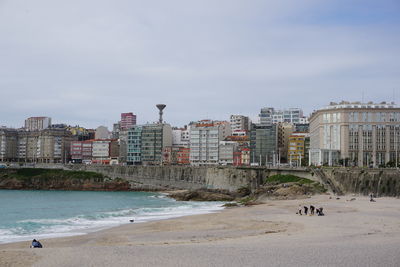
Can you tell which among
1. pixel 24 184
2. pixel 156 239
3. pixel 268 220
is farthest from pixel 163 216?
pixel 24 184

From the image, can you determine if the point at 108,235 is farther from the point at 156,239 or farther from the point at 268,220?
the point at 268,220

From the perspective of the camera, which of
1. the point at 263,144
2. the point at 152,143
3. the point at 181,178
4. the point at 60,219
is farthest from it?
the point at 152,143

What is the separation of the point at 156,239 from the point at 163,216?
22.1 metres

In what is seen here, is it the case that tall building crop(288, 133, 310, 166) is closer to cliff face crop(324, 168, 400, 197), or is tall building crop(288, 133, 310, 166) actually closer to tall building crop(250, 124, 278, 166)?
tall building crop(250, 124, 278, 166)

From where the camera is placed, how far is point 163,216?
204 feet

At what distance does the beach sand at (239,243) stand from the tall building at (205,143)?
120 metres

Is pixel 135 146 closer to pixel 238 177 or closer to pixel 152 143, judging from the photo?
pixel 152 143

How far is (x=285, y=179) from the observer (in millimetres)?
95188

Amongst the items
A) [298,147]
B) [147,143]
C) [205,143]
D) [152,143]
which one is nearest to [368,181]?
[298,147]

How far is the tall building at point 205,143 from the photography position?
177375 mm

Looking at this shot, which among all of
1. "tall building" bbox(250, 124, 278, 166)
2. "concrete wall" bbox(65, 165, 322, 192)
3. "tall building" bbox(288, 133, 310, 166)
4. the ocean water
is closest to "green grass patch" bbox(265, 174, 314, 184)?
"concrete wall" bbox(65, 165, 322, 192)

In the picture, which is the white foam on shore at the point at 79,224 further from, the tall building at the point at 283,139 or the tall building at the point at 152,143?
the tall building at the point at 152,143

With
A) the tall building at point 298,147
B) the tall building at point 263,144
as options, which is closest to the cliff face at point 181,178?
the tall building at point 263,144

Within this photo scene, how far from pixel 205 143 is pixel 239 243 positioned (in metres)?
146
